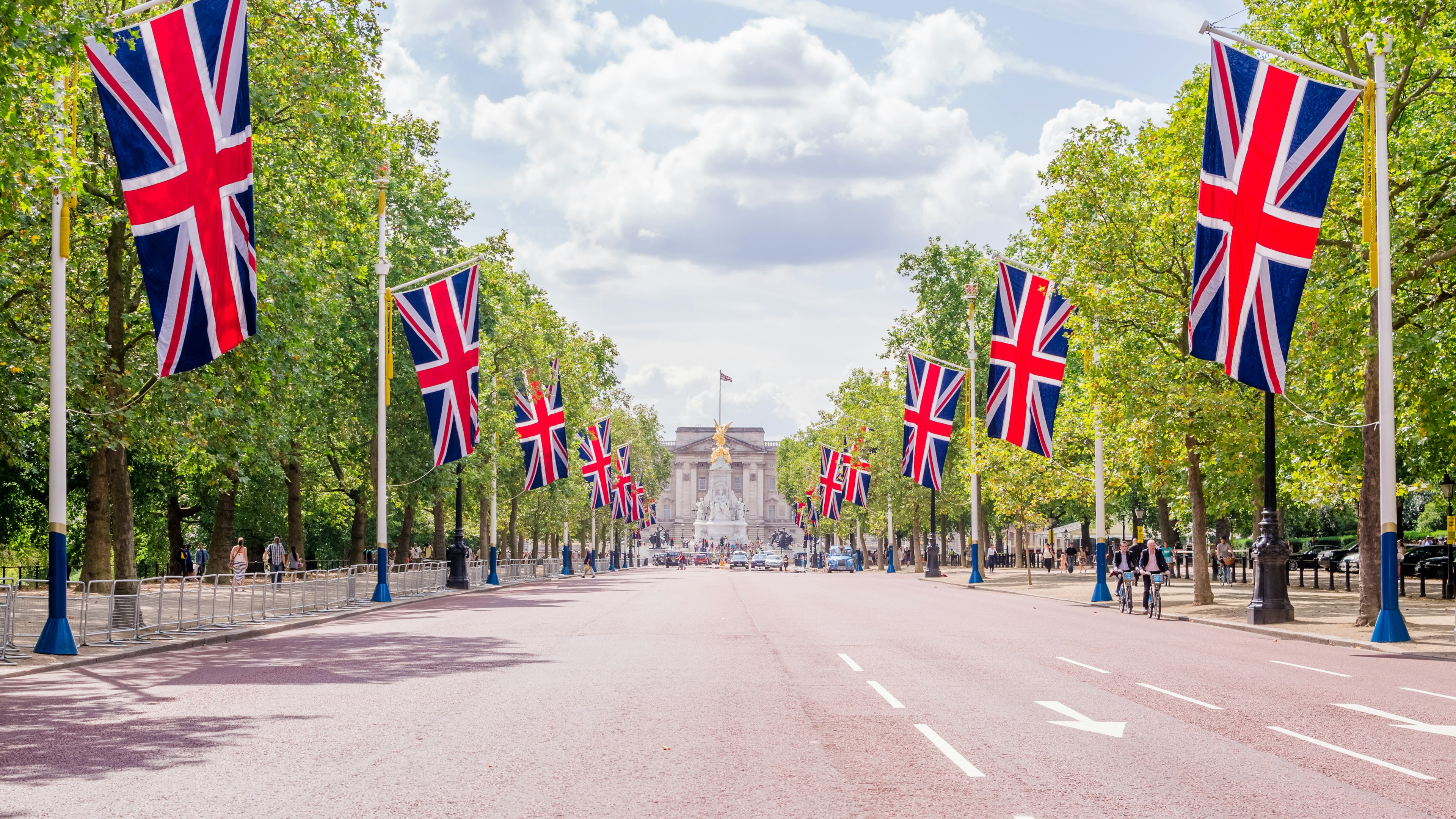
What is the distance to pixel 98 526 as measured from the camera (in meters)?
27.7

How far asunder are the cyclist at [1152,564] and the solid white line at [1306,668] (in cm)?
1082

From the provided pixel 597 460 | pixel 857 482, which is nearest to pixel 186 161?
pixel 597 460

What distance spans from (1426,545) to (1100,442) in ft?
95.1

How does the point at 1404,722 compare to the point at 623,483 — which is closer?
the point at 1404,722

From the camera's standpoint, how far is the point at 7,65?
15906 millimetres

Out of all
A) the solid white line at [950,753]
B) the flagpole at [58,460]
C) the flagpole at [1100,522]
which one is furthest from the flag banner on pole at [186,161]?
the flagpole at [1100,522]

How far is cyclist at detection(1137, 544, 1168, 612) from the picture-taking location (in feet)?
100.0

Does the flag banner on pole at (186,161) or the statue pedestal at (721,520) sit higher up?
the flag banner on pole at (186,161)

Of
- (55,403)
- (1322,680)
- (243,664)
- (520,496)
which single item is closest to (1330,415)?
(1322,680)

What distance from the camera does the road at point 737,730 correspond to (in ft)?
28.4

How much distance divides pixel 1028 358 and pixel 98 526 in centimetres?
2292

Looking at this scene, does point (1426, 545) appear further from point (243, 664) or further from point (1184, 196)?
point (243, 664)

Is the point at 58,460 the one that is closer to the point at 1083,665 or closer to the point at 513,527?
the point at 1083,665

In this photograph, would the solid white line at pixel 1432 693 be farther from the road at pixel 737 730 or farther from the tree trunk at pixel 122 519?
the tree trunk at pixel 122 519
